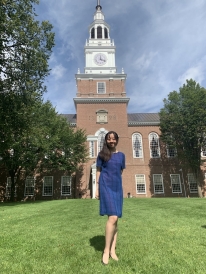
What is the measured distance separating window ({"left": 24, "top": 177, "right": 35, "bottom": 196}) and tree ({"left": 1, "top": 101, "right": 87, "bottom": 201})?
55.8 inches

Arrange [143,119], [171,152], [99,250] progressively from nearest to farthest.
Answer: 1. [99,250]
2. [171,152]
3. [143,119]

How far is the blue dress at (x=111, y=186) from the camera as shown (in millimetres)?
3650

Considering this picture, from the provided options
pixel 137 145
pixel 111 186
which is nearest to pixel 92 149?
pixel 137 145

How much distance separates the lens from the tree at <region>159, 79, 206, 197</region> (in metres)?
25.7

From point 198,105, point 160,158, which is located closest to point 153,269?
point 198,105

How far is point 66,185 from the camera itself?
28.7 m

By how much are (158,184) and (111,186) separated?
27327 millimetres

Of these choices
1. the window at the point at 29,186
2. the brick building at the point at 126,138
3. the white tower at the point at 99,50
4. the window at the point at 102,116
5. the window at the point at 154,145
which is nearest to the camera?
the window at the point at 29,186

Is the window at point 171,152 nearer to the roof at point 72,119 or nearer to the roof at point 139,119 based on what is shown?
the roof at point 139,119

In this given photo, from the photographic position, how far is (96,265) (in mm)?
3275

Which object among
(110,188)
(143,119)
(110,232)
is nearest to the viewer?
(110,232)

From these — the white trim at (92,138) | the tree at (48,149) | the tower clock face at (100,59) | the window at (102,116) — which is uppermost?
the tower clock face at (100,59)

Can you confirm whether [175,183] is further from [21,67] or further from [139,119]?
[21,67]

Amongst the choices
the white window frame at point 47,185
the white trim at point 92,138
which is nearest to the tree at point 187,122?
the white trim at point 92,138
